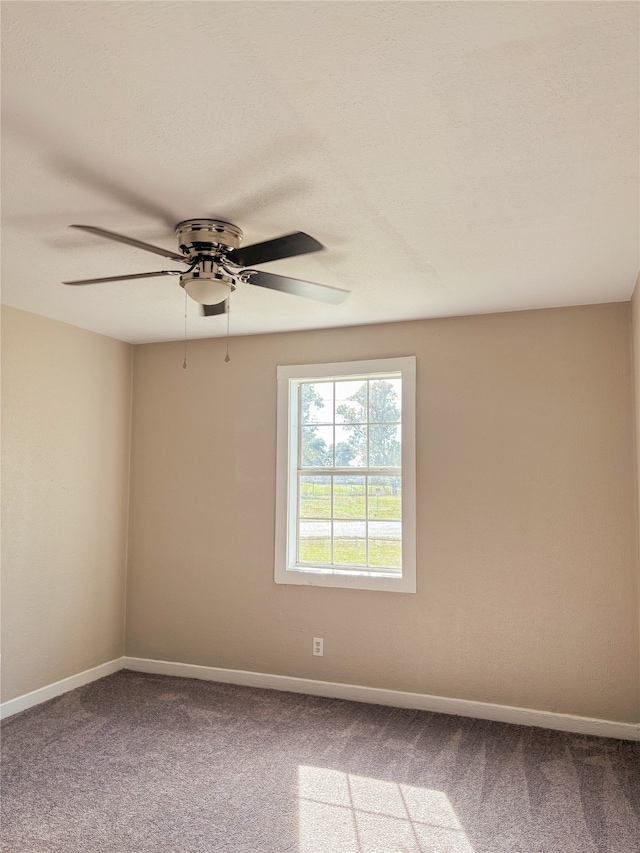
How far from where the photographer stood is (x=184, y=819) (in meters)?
2.75

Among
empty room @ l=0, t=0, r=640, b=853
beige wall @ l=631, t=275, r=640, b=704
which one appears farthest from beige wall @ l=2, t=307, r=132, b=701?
beige wall @ l=631, t=275, r=640, b=704

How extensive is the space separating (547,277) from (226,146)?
79.5 inches

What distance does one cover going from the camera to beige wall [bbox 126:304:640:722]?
380 cm

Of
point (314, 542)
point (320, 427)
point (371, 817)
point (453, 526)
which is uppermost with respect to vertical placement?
point (320, 427)

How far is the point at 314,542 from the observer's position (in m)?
4.62

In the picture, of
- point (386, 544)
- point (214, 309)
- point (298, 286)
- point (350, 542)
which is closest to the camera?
point (298, 286)

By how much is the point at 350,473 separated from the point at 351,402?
508 millimetres

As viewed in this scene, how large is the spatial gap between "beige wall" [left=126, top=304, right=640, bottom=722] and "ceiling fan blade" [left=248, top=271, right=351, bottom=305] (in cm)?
159

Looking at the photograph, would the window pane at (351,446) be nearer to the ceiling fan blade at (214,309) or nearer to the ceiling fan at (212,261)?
the ceiling fan blade at (214,309)

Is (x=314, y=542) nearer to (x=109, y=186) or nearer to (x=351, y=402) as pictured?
(x=351, y=402)

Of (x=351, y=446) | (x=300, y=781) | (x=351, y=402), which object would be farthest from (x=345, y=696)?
(x=351, y=402)

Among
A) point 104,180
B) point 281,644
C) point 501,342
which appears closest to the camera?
point 104,180

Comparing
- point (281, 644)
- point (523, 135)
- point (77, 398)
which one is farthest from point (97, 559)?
point (523, 135)

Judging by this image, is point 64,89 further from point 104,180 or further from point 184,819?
point 184,819
